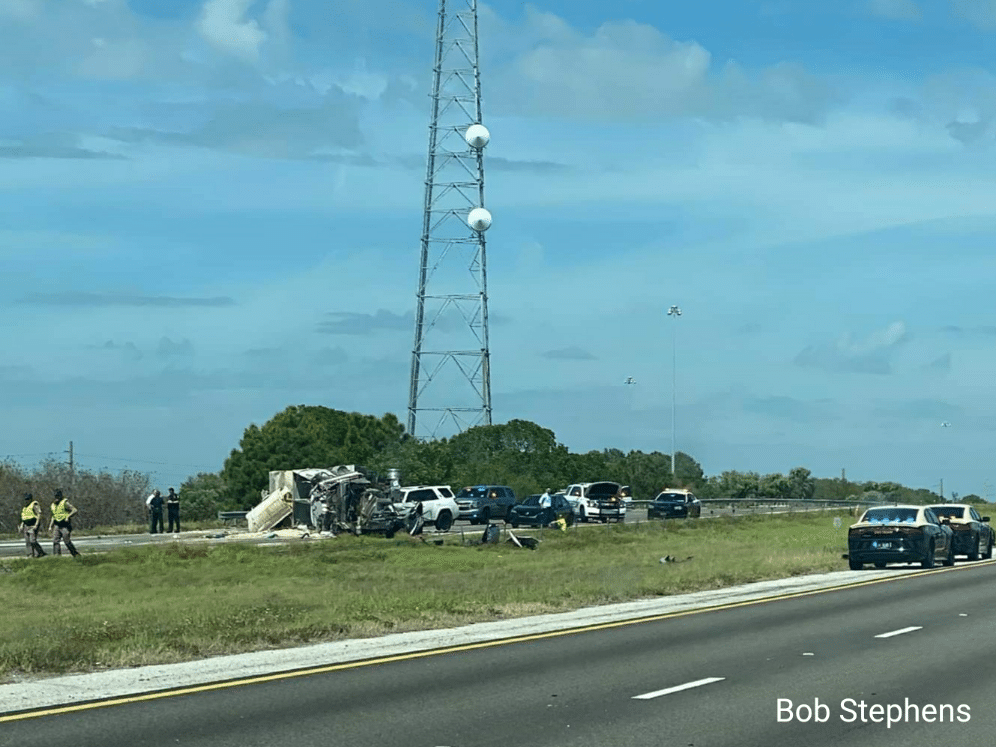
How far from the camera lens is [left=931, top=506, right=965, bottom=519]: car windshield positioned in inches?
1617

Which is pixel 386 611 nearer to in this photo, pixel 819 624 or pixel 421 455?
pixel 819 624

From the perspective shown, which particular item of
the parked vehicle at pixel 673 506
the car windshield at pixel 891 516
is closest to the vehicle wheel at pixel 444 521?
the parked vehicle at pixel 673 506

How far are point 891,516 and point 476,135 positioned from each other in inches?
1943

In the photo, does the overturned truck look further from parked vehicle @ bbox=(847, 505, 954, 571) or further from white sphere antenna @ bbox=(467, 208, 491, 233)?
white sphere antenna @ bbox=(467, 208, 491, 233)

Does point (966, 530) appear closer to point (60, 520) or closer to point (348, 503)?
point (348, 503)

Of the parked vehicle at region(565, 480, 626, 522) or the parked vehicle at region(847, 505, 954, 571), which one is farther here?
the parked vehicle at region(565, 480, 626, 522)

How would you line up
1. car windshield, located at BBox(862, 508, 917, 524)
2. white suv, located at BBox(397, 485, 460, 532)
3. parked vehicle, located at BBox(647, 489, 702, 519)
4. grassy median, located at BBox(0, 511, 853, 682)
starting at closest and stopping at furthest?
grassy median, located at BBox(0, 511, 853, 682), car windshield, located at BBox(862, 508, 917, 524), white suv, located at BBox(397, 485, 460, 532), parked vehicle, located at BBox(647, 489, 702, 519)

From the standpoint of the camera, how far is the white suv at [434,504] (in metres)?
58.2

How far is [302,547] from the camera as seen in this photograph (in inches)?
1759

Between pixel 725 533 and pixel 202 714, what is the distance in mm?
52691

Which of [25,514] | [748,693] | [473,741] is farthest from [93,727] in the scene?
[25,514]

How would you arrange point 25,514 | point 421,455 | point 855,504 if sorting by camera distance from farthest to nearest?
1. point 855,504
2. point 421,455
3. point 25,514

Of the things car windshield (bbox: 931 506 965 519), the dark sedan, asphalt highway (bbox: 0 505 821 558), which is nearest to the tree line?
asphalt highway (bbox: 0 505 821 558)

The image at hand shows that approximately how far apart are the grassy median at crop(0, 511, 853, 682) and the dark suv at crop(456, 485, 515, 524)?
8218 mm
